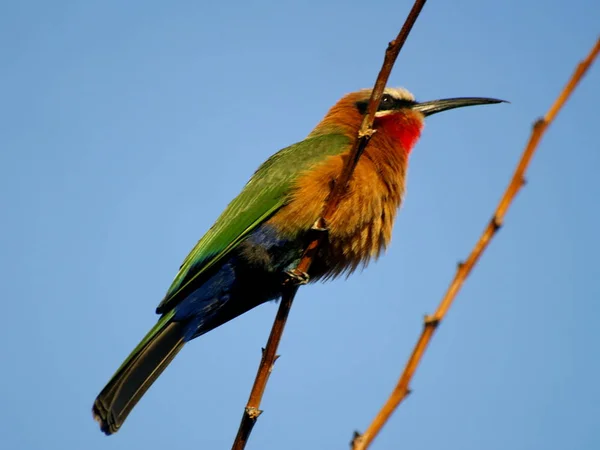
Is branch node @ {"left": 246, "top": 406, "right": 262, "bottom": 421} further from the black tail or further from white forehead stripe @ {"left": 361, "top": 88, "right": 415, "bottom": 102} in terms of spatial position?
white forehead stripe @ {"left": 361, "top": 88, "right": 415, "bottom": 102}

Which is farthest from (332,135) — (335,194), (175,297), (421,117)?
(335,194)

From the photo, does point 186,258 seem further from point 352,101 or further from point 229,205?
point 352,101

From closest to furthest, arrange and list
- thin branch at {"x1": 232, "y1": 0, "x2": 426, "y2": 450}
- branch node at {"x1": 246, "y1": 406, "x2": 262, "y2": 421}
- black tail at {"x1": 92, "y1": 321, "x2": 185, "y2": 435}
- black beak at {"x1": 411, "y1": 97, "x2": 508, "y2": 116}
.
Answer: thin branch at {"x1": 232, "y1": 0, "x2": 426, "y2": 450} < branch node at {"x1": 246, "y1": 406, "x2": 262, "y2": 421} < black tail at {"x1": 92, "y1": 321, "x2": 185, "y2": 435} < black beak at {"x1": 411, "y1": 97, "x2": 508, "y2": 116}

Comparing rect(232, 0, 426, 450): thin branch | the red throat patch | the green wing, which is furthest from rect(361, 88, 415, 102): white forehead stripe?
rect(232, 0, 426, 450): thin branch

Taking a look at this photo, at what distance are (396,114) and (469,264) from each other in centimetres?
370

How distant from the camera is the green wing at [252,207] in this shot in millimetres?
4090

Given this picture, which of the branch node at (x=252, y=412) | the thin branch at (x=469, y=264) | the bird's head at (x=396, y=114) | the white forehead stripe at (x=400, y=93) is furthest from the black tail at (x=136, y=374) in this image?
the thin branch at (x=469, y=264)

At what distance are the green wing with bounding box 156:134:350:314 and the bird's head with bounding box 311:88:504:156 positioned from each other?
32cm

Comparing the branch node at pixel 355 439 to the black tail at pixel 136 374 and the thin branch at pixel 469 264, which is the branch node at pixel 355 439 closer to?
the thin branch at pixel 469 264

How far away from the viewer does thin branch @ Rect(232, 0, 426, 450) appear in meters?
2.04

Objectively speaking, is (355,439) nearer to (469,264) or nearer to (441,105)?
(469,264)

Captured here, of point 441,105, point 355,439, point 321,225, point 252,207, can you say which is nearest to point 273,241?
point 252,207

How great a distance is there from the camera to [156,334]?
3852mm

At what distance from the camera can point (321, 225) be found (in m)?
3.00
